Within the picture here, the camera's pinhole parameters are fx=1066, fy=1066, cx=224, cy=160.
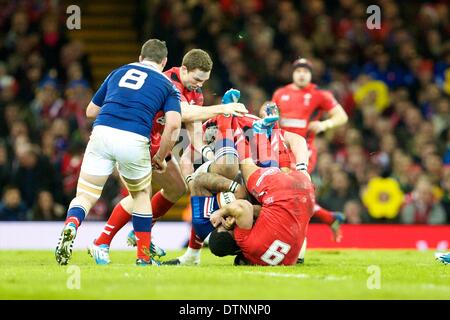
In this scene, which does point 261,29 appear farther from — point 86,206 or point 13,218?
point 86,206

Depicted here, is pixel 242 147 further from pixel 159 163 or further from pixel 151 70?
pixel 151 70

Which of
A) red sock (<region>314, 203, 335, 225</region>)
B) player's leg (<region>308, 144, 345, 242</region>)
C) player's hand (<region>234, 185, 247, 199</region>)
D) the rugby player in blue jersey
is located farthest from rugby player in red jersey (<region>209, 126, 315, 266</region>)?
red sock (<region>314, 203, 335, 225</region>)

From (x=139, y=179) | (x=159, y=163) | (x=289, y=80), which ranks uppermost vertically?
(x=289, y=80)

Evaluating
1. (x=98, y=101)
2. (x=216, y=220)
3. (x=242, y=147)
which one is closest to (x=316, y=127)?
(x=242, y=147)

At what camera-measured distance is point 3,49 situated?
2062cm

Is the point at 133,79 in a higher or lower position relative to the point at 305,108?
higher

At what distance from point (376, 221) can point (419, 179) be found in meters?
1.08

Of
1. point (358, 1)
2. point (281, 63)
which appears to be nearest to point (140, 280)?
point (281, 63)

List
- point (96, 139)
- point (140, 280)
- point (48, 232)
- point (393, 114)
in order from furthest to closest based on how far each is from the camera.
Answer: point (393, 114)
point (48, 232)
point (96, 139)
point (140, 280)

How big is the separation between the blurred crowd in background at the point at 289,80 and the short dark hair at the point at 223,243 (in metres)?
6.99

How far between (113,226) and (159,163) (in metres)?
1.03

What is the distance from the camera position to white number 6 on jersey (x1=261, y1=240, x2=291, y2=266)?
10742mm

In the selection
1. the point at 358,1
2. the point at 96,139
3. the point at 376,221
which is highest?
the point at 358,1

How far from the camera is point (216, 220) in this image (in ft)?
35.8
